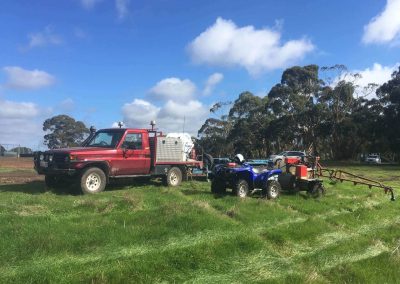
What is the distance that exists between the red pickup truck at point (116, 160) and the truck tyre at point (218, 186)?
2.35 m

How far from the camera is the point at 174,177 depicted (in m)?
17.0

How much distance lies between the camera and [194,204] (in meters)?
11.8

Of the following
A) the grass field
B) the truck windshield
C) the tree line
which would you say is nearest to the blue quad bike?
the grass field

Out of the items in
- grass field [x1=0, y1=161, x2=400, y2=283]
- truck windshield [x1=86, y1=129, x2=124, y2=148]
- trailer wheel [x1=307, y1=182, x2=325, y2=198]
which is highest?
truck windshield [x1=86, y1=129, x2=124, y2=148]

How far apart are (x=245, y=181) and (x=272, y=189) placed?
37.6 inches

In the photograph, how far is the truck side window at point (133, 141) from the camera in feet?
50.6

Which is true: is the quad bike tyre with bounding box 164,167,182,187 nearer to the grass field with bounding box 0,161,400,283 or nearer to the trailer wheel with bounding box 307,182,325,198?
the grass field with bounding box 0,161,400,283

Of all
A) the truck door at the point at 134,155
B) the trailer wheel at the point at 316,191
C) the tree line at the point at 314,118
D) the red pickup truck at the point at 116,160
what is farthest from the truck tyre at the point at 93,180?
the tree line at the point at 314,118

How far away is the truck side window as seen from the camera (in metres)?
15.4

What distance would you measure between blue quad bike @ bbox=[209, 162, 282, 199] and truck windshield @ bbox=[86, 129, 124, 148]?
3.37 meters

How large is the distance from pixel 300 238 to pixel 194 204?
286 cm

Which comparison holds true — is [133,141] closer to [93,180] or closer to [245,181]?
[93,180]

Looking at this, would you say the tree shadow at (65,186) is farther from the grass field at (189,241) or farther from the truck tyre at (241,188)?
the truck tyre at (241,188)

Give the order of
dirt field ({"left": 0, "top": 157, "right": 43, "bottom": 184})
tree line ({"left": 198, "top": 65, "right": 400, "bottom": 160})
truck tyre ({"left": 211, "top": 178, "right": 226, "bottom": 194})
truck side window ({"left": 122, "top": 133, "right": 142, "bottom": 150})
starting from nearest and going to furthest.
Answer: truck tyre ({"left": 211, "top": 178, "right": 226, "bottom": 194}) < truck side window ({"left": 122, "top": 133, "right": 142, "bottom": 150}) < dirt field ({"left": 0, "top": 157, "right": 43, "bottom": 184}) < tree line ({"left": 198, "top": 65, "right": 400, "bottom": 160})
